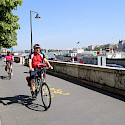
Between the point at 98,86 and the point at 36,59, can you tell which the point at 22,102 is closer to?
the point at 36,59

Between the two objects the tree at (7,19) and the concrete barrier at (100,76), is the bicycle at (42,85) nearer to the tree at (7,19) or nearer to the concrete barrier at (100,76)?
the concrete barrier at (100,76)

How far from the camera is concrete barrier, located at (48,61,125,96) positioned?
6.06m

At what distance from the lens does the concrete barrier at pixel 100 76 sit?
239 inches

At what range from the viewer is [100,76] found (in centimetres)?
718

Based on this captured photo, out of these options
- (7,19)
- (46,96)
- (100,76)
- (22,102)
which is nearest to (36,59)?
(46,96)

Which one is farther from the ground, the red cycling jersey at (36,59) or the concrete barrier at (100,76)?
the red cycling jersey at (36,59)

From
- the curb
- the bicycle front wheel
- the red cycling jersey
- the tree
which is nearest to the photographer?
the bicycle front wheel

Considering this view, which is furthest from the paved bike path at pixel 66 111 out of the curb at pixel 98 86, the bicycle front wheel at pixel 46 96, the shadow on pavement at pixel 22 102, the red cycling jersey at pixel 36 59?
the red cycling jersey at pixel 36 59

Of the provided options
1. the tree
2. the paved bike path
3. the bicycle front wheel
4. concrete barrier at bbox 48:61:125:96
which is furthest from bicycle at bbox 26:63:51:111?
the tree

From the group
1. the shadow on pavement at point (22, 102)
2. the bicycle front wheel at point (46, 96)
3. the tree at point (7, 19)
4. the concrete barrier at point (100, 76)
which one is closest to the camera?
the bicycle front wheel at point (46, 96)

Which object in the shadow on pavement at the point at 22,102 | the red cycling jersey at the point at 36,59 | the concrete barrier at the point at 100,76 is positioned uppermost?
the red cycling jersey at the point at 36,59

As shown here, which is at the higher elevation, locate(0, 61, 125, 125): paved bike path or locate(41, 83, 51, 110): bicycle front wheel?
locate(41, 83, 51, 110): bicycle front wheel

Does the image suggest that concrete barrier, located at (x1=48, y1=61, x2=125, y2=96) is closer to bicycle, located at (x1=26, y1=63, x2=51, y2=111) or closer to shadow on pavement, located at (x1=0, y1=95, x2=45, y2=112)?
bicycle, located at (x1=26, y1=63, x2=51, y2=111)

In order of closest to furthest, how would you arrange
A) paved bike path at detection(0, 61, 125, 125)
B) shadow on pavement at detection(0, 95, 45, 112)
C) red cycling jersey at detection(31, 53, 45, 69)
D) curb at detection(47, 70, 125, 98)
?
paved bike path at detection(0, 61, 125, 125), shadow on pavement at detection(0, 95, 45, 112), red cycling jersey at detection(31, 53, 45, 69), curb at detection(47, 70, 125, 98)
